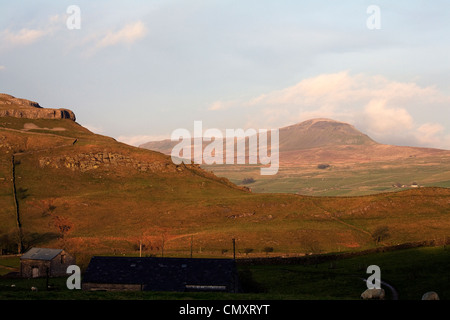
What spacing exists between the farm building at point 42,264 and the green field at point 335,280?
19.6 ft

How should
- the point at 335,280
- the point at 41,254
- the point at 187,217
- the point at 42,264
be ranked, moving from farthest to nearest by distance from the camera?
the point at 187,217, the point at 41,254, the point at 42,264, the point at 335,280

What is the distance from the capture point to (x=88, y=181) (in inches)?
7751

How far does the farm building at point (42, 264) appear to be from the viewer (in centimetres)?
9719

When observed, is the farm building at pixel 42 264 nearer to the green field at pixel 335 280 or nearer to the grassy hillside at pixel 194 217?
the green field at pixel 335 280

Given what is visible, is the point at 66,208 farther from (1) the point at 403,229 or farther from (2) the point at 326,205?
(1) the point at 403,229

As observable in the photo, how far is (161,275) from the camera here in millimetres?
67562

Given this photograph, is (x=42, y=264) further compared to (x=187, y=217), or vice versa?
(x=187, y=217)

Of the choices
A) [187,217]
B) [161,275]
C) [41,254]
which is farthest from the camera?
[187,217]

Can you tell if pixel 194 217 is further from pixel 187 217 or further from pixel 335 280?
pixel 335 280

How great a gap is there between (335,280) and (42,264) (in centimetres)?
5312

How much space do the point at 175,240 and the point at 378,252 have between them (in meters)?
56.8

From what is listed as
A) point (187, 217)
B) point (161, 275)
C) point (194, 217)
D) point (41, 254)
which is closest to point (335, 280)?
point (161, 275)

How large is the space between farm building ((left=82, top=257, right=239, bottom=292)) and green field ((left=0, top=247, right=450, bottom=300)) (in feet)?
16.6
